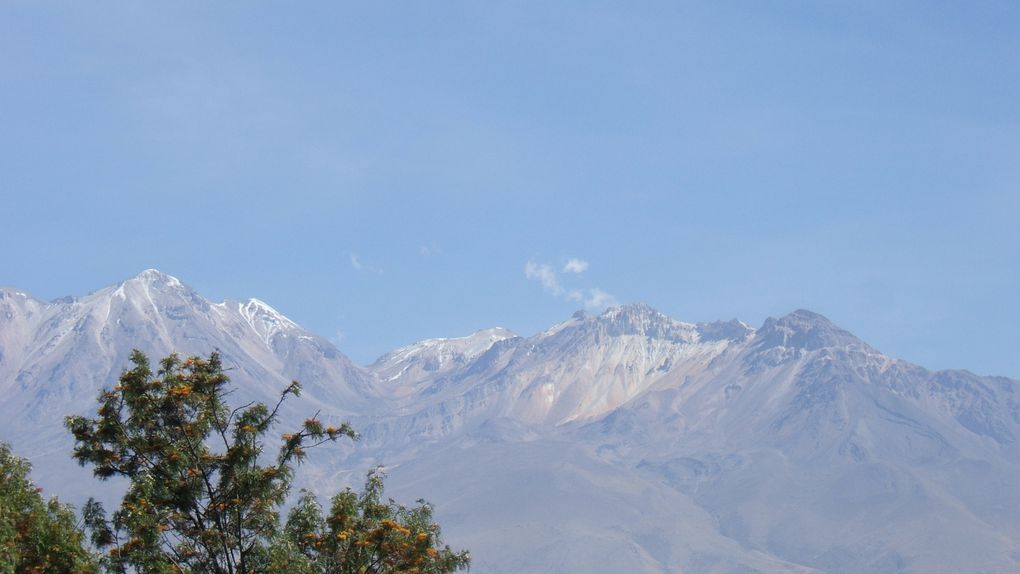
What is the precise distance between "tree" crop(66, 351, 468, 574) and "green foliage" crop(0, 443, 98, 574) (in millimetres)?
1632

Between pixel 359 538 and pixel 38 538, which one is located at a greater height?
pixel 359 538

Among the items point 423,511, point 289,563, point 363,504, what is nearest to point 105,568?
point 289,563

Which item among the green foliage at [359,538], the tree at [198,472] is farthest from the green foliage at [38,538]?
the green foliage at [359,538]

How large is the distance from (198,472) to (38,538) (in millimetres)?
5839

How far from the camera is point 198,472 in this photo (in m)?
47.0

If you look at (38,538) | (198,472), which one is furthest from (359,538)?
(38,538)

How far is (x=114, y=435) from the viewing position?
4725 centimetres

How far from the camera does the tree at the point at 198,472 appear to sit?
152 ft

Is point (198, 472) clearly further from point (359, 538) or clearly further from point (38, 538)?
point (359, 538)

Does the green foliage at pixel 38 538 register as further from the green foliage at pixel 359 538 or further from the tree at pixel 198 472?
the green foliage at pixel 359 538

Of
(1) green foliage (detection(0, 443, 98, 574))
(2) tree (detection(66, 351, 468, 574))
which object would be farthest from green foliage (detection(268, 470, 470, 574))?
(1) green foliage (detection(0, 443, 98, 574))

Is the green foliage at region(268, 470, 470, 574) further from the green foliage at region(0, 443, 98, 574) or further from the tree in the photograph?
the green foliage at region(0, 443, 98, 574)

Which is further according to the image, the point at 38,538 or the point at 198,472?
the point at 198,472

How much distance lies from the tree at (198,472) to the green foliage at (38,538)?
163 centimetres
